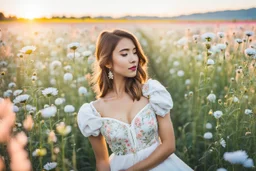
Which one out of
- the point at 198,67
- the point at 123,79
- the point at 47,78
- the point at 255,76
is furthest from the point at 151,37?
the point at 123,79

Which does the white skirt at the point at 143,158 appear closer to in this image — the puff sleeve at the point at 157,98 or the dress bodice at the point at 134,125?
the dress bodice at the point at 134,125

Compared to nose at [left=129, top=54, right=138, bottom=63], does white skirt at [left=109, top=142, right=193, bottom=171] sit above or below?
below

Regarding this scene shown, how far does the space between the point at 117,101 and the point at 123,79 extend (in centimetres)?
10

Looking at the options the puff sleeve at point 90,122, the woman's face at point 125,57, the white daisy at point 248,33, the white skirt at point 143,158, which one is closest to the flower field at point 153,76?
the white daisy at point 248,33

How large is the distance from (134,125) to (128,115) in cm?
6

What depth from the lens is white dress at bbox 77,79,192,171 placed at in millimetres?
1427

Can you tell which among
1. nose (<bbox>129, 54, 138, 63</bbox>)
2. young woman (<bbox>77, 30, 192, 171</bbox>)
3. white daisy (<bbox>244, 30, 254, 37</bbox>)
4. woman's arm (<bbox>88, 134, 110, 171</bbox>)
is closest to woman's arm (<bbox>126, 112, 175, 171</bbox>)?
young woman (<bbox>77, 30, 192, 171</bbox>)

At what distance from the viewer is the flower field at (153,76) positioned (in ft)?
5.12

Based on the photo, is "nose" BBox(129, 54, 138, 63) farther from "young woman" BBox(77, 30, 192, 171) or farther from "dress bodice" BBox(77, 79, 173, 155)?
"dress bodice" BBox(77, 79, 173, 155)

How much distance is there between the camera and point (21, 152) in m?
0.66

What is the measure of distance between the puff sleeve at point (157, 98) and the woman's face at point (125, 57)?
0.11 meters

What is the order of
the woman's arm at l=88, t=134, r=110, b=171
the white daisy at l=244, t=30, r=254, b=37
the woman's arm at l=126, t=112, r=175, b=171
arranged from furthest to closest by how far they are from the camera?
the white daisy at l=244, t=30, r=254, b=37
the woman's arm at l=88, t=134, r=110, b=171
the woman's arm at l=126, t=112, r=175, b=171

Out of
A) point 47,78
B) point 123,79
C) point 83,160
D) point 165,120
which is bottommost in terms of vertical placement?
point 83,160

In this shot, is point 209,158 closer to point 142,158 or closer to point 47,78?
point 142,158
